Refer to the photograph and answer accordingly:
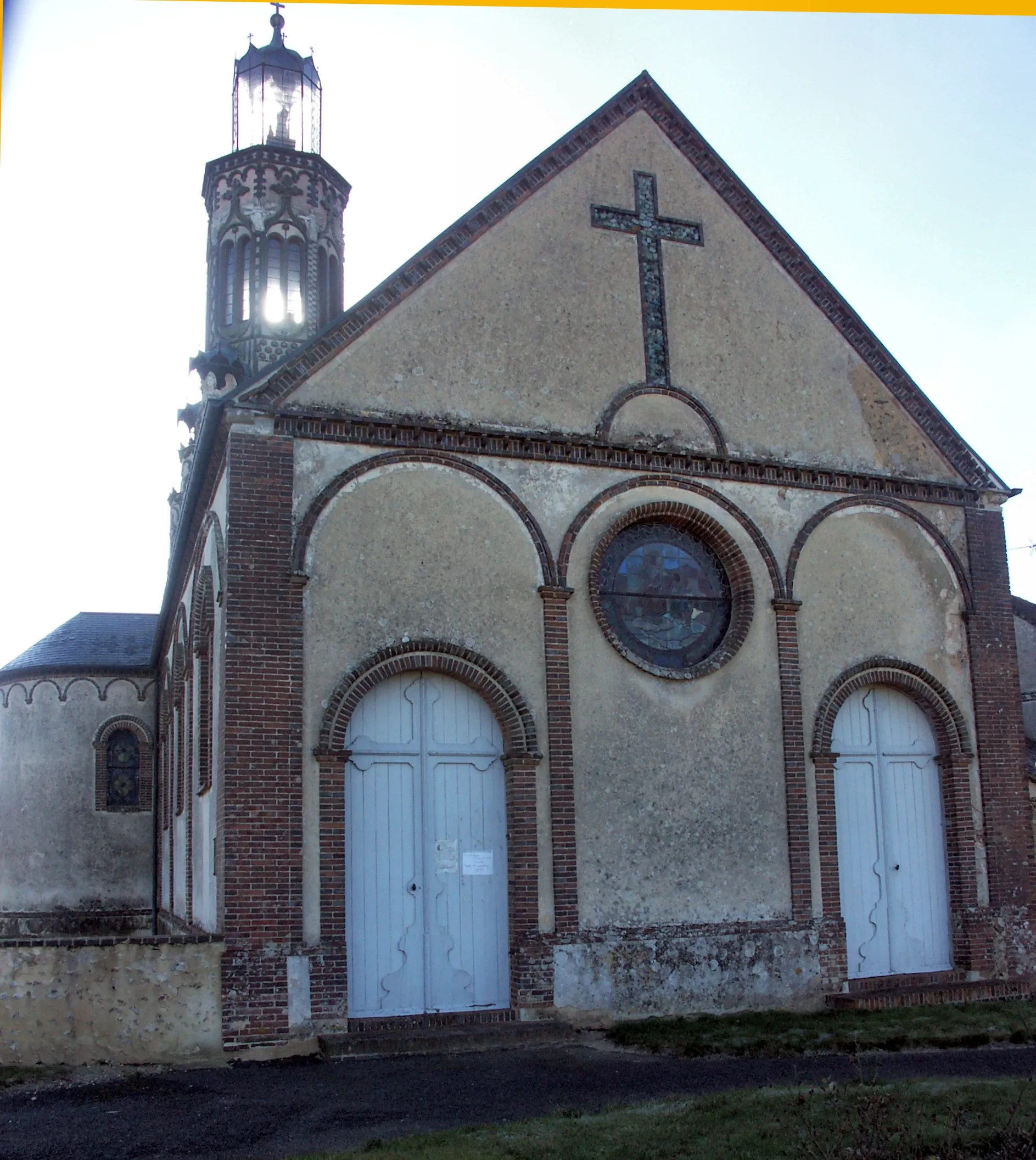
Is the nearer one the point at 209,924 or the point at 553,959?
the point at 553,959

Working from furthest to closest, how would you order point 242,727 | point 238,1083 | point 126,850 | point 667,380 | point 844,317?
point 126,850
point 844,317
point 667,380
point 242,727
point 238,1083

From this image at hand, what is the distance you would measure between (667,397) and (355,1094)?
848 centimetres

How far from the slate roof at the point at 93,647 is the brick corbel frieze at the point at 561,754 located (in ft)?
46.8

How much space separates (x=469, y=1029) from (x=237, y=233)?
18.5 metres

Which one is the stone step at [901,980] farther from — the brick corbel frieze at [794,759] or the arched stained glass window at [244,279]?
the arched stained glass window at [244,279]

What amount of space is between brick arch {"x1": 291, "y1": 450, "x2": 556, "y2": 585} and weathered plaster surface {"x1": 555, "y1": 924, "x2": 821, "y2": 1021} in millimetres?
4023

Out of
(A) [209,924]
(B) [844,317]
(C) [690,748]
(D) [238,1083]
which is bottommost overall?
(D) [238,1083]

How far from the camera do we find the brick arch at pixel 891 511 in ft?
47.3

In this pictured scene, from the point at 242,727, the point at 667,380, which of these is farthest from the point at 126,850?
the point at 667,380

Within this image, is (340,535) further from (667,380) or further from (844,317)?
(844,317)

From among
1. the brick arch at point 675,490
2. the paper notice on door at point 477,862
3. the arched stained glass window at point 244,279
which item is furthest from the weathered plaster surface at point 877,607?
the arched stained glass window at point 244,279

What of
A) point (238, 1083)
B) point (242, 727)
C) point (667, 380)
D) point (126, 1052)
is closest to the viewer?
point (238, 1083)

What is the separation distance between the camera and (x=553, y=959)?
12289mm

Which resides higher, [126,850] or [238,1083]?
[126,850]
